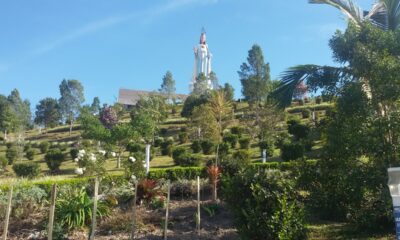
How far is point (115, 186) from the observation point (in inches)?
515

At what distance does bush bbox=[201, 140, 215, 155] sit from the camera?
86.8ft

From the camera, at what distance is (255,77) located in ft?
149

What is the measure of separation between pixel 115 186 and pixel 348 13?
24.9 feet

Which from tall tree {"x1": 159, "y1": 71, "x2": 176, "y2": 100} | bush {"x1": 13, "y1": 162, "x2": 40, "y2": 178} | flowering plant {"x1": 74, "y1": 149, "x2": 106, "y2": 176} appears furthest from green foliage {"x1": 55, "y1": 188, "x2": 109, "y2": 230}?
tall tree {"x1": 159, "y1": 71, "x2": 176, "y2": 100}

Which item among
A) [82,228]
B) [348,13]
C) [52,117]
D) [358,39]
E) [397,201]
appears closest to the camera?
[397,201]

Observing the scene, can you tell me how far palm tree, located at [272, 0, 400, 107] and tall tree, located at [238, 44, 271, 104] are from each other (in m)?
32.8

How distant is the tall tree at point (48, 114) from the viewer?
2378 inches

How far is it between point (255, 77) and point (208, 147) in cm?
2022

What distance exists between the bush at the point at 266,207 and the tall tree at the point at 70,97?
55129 mm

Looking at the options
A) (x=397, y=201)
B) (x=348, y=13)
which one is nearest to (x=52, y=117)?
(x=348, y=13)

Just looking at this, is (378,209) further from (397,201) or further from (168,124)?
(168,124)

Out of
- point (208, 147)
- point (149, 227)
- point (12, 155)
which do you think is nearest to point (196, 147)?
point (208, 147)

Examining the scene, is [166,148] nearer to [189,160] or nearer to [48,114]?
[189,160]

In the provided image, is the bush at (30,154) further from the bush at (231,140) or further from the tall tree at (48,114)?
the tall tree at (48,114)
